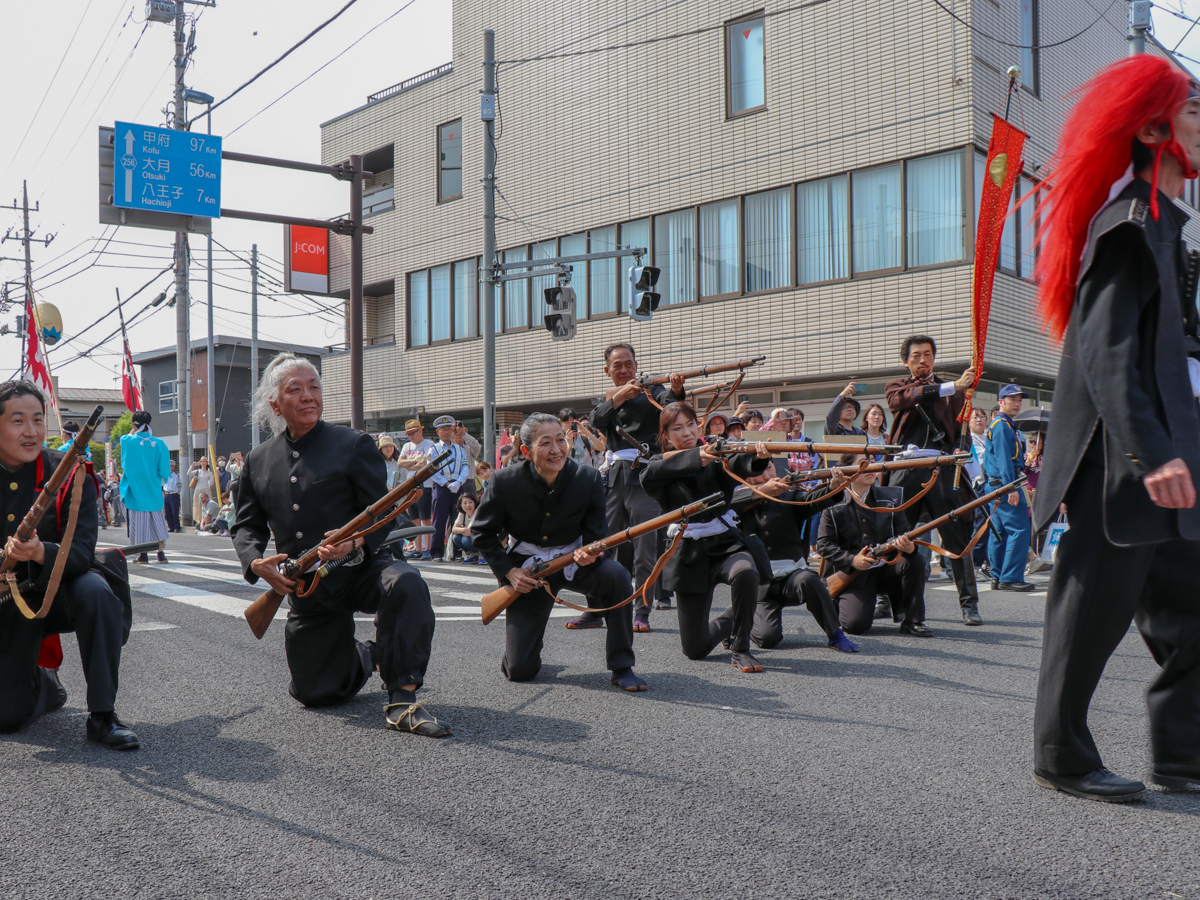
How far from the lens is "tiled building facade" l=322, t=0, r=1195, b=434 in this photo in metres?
14.9

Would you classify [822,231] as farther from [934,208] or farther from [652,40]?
[652,40]

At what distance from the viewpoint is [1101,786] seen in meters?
3.00

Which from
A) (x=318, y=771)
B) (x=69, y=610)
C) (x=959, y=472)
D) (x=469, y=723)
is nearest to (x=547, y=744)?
(x=469, y=723)

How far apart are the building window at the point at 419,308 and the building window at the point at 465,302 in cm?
100

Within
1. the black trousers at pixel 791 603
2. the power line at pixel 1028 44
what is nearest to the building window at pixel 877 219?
the power line at pixel 1028 44

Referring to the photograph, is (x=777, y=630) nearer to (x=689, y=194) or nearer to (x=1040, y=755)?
(x=1040, y=755)

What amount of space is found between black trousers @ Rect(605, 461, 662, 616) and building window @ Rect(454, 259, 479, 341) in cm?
1499

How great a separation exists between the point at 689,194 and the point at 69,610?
1536 cm

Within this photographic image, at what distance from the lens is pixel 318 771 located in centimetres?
355

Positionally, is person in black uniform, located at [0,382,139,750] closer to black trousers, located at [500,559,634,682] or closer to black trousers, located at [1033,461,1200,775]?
black trousers, located at [500,559,634,682]

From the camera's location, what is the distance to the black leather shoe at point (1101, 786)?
9.80ft

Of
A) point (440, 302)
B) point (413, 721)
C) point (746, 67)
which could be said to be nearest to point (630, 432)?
point (413, 721)

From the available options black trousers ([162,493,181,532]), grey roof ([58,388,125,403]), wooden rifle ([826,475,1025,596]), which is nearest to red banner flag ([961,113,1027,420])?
wooden rifle ([826,475,1025,596])

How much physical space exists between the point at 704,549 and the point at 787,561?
1006 mm
